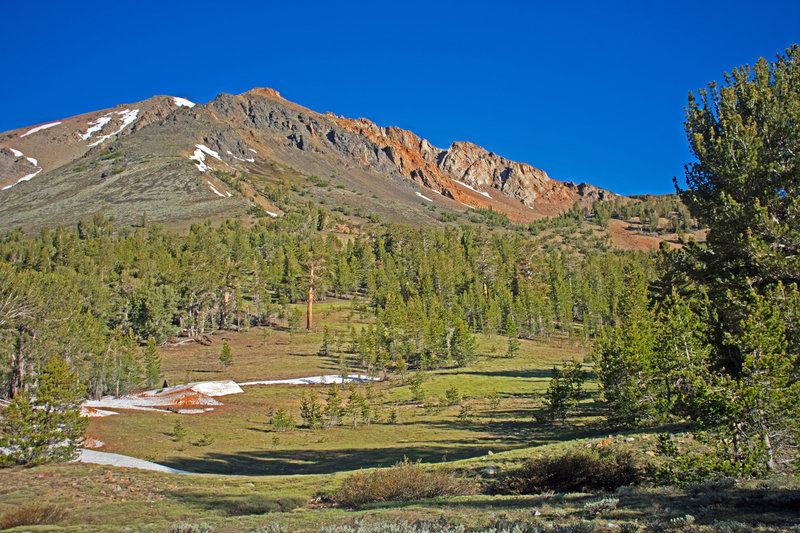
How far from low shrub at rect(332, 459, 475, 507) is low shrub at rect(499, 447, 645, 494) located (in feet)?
4.81

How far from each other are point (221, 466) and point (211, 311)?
56967mm

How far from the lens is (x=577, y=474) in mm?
13117

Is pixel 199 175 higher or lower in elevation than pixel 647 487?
higher

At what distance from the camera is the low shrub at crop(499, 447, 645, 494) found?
1261cm

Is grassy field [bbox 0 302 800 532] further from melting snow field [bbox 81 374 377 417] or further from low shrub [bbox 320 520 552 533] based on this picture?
melting snow field [bbox 81 374 377 417]

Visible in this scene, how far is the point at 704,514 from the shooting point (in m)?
7.79

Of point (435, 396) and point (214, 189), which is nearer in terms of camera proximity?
point (435, 396)

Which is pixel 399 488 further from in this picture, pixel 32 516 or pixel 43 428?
pixel 43 428

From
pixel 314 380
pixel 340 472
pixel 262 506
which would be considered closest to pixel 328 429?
pixel 340 472

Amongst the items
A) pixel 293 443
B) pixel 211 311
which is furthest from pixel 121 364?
pixel 211 311

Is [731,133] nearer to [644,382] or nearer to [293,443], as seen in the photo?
[644,382]

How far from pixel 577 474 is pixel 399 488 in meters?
4.83

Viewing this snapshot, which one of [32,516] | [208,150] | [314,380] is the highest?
[208,150]

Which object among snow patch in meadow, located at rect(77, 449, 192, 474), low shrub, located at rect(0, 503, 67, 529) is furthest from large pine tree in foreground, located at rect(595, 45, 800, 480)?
snow patch in meadow, located at rect(77, 449, 192, 474)
